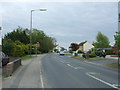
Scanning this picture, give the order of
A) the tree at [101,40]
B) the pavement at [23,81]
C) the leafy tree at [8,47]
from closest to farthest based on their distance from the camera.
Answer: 1. the pavement at [23,81]
2. the leafy tree at [8,47]
3. the tree at [101,40]

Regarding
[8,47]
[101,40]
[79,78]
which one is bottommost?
[79,78]

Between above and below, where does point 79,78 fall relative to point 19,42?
below

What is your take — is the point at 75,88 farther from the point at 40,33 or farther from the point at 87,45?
the point at 87,45

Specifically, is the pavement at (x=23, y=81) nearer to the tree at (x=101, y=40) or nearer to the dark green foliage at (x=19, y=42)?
the dark green foliage at (x=19, y=42)

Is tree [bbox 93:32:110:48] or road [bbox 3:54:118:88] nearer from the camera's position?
road [bbox 3:54:118:88]

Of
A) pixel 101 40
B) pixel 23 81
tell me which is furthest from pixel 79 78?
pixel 101 40

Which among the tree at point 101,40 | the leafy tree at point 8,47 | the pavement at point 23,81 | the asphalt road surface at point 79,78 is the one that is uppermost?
the tree at point 101,40

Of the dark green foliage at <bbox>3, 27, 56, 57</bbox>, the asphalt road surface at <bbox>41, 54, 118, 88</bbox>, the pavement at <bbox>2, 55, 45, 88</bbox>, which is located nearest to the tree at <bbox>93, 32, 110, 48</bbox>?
the dark green foliage at <bbox>3, 27, 56, 57</bbox>

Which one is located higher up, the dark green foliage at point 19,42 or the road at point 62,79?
the dark green foliage at point 19,42

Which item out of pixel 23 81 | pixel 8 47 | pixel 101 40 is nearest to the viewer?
pixel 23 81

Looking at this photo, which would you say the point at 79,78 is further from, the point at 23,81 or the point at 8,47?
the point at 8,47

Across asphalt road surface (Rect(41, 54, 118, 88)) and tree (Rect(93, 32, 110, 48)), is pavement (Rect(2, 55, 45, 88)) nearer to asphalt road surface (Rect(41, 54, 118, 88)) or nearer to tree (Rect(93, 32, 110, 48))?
asphalt road surface (Rect(41, 54, 118, 88))

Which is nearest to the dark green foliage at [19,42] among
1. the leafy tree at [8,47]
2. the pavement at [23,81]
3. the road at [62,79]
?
the leafy tree at [8,47]

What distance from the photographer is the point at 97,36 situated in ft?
297
